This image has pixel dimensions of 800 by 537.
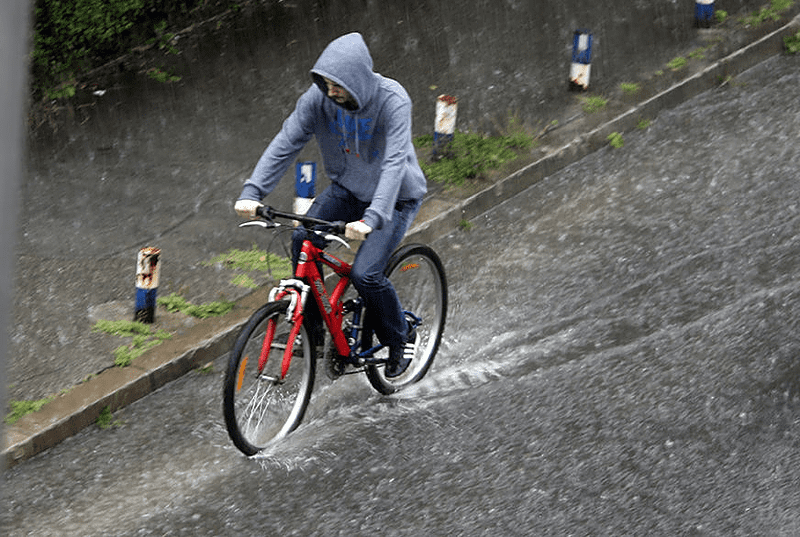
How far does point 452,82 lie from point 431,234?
102 inches

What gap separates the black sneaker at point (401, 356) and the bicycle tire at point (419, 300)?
0.21 feet

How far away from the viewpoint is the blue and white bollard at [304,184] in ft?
24.3

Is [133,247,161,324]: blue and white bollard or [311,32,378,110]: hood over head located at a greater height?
[311,32,378,110]: hood over head

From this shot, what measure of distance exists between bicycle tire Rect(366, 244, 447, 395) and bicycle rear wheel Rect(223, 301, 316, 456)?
0.45m

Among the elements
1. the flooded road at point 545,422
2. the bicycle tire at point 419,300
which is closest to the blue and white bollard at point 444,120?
the flooded road at point 545,422

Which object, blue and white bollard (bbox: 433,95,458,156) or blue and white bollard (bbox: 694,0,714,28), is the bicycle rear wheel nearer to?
blue and white bollard (bbox: 433,95,458,156)

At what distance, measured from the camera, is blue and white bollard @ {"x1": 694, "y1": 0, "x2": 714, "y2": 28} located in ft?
35.9

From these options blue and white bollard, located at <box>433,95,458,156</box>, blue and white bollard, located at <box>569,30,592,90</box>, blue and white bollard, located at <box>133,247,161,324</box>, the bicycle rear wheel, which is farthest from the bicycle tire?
blue and white bollard, located at <box>569,30,592,90</box>

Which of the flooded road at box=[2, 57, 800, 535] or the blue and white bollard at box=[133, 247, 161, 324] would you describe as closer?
the flooded road at box=[2, 57, 800, 535]

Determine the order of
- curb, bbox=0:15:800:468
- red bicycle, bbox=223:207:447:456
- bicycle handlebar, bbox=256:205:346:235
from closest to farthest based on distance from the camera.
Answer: bicycle handlebar, bbox=256:205:346:235 → red bicycle, bbox=223:207:447:456 → curb, bbox=0:15:800:468

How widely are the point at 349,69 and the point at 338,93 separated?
0.14m

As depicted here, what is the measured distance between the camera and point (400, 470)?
552 cm

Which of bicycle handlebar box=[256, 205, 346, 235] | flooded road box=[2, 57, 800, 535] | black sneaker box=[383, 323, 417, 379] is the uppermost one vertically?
bicycle handlebar box=[256, 205, 346, 235]

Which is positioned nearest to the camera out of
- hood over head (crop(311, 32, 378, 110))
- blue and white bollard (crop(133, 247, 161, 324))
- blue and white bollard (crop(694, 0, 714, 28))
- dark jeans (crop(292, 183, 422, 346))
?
hood over head (crop(311, 32, 378, 110))
